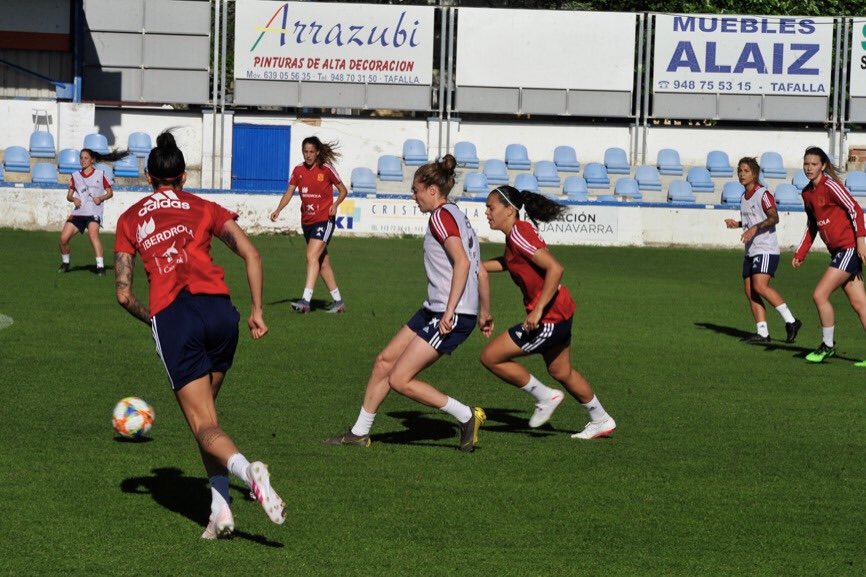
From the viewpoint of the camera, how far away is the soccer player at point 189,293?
6328 mm

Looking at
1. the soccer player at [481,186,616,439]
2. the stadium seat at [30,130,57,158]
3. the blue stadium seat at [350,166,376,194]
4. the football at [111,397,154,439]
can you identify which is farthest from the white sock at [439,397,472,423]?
the stadium seat at [30,130,57,158]

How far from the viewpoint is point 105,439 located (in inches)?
347

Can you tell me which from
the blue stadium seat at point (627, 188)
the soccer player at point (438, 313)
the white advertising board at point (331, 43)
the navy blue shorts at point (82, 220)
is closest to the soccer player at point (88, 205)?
the navy blue shorts at point (82, 220)

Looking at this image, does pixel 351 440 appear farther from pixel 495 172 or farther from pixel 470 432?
pixel 495 172

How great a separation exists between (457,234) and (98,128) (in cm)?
3068

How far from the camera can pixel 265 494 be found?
5.82m

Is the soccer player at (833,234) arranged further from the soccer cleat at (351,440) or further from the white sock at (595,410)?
the soccer cleat at (351,440)

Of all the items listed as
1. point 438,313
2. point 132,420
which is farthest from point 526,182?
point 132,420

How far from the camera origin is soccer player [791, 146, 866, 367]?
1332 cm

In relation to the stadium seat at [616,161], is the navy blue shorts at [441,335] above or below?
below

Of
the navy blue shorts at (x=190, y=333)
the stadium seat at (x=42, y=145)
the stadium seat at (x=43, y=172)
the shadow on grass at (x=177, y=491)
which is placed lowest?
the shadow on grass at (x=177, y=491)

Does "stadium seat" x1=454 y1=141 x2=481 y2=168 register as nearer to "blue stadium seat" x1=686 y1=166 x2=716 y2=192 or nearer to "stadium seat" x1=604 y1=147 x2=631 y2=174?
"stadium seat" x1=604 y1=147 x2=631 y2=174

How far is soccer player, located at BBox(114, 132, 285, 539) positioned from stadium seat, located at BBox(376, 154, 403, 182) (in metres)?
28.8

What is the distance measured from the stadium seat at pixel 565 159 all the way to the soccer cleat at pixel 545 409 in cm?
2795
